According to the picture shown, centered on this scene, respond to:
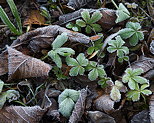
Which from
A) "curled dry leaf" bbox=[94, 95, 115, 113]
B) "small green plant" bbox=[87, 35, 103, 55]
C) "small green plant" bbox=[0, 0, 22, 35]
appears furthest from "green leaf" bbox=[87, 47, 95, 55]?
"small green plant" bbox=[0, 0, 22, 35]

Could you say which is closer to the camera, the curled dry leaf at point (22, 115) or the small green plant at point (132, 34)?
the curled dry leaf at point (22, 115)

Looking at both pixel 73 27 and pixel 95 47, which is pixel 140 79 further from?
pixel 73 27

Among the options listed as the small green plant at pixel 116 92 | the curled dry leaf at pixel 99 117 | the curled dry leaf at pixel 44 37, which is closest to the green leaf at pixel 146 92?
the small green plant at pixel 116 92

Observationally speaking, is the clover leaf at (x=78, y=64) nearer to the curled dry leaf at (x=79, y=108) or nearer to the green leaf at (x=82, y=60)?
the green leaf at (x=82, y=60)

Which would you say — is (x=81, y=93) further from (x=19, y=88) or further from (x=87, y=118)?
(x=19, y=88)

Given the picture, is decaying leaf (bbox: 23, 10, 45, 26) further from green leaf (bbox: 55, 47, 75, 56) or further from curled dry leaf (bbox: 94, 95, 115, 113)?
curled dry leaf (bbox: 94, 95, 115, 113)

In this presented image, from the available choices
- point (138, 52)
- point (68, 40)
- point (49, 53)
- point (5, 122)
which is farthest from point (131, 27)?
point (5, 122)
